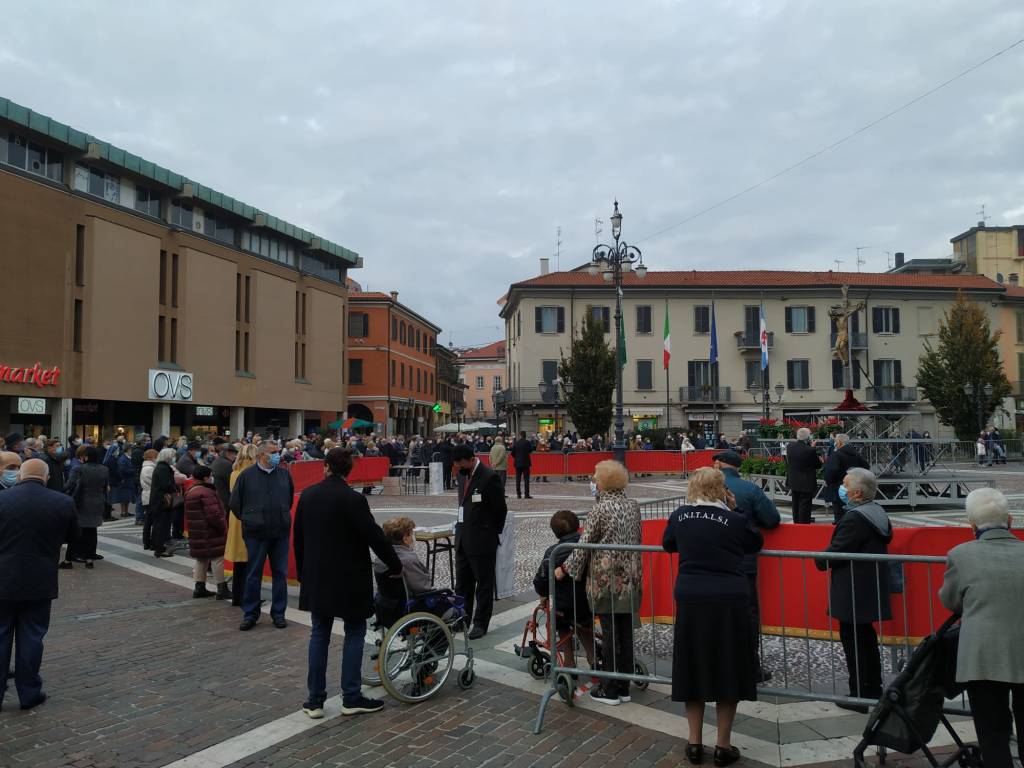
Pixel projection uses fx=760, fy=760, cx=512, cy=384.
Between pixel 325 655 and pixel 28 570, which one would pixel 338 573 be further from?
pixel 28 570

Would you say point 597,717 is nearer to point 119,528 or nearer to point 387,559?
point 387,559

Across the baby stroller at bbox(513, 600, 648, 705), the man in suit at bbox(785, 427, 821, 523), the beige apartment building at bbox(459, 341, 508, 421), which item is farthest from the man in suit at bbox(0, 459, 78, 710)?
the beige apartment building at bbox(459, 341, 508, 421)

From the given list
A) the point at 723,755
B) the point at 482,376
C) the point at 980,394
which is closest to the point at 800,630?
the point at 723,755

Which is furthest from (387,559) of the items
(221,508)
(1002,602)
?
(221,508)

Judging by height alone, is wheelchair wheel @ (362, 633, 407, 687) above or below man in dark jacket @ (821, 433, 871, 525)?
below

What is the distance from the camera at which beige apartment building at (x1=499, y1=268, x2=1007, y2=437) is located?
48.9m

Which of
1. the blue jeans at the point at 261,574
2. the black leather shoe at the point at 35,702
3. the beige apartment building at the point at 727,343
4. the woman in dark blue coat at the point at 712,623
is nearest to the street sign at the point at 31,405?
the blue jeans at the point at 261,574

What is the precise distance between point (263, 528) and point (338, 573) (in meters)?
2.86

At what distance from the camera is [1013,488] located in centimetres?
2141

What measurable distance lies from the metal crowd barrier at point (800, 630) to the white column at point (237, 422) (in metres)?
35.2

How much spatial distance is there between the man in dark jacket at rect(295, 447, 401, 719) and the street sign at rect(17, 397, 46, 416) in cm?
2653

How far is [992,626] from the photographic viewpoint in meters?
3.51

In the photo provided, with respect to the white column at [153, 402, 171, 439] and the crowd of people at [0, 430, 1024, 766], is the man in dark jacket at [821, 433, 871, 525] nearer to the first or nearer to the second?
the crowd of people at [0, 430, 1024, 766]

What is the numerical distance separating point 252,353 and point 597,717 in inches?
1493
